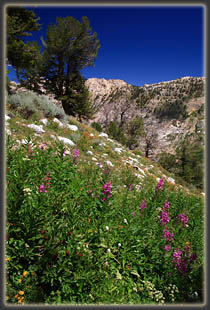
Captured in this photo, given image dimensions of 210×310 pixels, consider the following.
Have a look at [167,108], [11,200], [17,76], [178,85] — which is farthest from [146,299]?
[178,85]

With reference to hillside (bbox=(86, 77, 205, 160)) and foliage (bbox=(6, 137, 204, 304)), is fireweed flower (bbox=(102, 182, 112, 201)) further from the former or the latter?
hillside (bbox=(86, 77, 205, 160))

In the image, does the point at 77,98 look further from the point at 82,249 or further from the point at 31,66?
the point at 82,249

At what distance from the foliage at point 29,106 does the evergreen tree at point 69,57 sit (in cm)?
1168

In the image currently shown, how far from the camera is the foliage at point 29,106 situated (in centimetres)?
852

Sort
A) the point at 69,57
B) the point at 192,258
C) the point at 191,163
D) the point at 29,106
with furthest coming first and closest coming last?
1. the point at 191,163
2. the point at 69,57
3. the point at 29,106
4. the point at 192,258

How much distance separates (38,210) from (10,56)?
16.0 m

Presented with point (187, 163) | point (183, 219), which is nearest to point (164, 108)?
point (187, 163)

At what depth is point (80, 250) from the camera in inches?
86.1

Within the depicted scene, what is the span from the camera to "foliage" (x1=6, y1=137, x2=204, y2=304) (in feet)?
6.94

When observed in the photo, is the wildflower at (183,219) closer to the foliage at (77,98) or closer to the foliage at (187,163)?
the foliage at (77,98)

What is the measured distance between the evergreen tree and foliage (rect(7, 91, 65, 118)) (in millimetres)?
11676

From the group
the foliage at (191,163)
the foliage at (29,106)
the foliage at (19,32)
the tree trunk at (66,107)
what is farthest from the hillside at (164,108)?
the foliage at (29,106)

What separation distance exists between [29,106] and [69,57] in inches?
602

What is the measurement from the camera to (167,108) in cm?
9050
